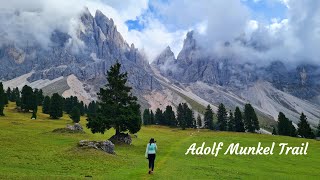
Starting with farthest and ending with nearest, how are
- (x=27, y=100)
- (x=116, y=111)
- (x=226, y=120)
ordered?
(x=226, y=120) → (x=27, y=100) → (x=116, y=111)

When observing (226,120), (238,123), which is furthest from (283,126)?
(226,120)

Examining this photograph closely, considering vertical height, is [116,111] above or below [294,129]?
above

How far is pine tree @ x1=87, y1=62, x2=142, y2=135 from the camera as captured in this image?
63.6 m

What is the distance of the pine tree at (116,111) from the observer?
6356cm

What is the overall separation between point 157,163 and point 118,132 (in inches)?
938

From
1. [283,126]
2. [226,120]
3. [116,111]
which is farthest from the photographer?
[226,120]

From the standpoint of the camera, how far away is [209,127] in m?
191

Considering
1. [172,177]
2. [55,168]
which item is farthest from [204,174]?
[55,168]

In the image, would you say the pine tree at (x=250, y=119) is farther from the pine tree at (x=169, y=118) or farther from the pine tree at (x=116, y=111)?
the pine tree at (x=116, y=111)

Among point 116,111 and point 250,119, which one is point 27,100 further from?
point 250,119

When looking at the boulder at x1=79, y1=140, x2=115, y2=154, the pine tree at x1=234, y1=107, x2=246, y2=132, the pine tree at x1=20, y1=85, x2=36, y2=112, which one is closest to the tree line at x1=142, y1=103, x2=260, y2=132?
the pine tree at x1=234, y1=107, x2=246, y2=132

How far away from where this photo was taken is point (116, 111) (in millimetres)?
64750

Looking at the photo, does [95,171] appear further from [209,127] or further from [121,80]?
[209,127]

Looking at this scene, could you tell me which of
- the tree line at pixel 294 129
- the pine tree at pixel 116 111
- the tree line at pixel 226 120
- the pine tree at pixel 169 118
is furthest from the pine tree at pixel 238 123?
the pine tree at pixel 116 111
